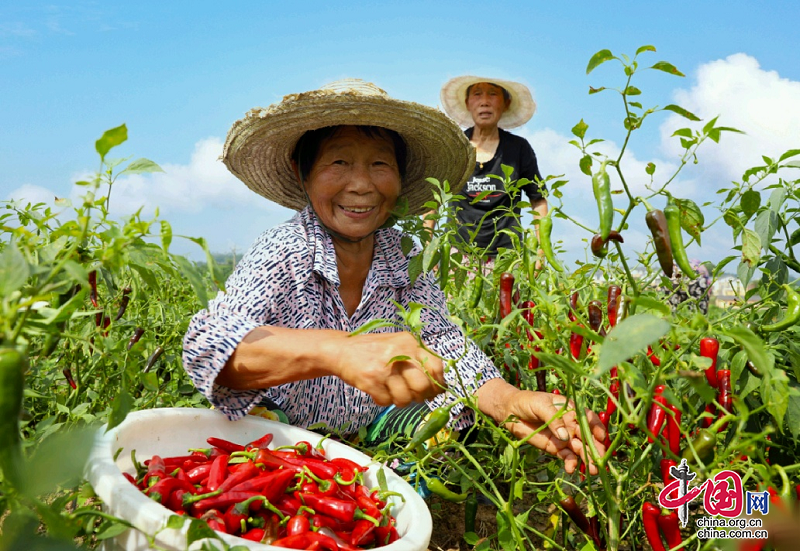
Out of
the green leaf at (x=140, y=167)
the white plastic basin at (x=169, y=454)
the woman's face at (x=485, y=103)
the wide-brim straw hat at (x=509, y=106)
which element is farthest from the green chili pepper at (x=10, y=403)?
the wide-brim straw hat at (x=509, y=106)

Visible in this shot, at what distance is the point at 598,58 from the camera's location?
122 centimetres

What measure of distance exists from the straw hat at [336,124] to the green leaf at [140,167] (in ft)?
3.38

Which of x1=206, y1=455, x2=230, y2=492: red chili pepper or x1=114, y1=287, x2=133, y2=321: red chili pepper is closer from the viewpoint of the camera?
x1=206, y1=455, x2=230, y2=492: red chili pepper

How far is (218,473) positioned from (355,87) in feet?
4.52

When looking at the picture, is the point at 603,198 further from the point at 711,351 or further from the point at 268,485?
the point at 268,485

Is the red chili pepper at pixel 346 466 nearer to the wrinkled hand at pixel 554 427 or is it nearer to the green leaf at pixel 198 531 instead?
the wrinkled hand at pixel 554 427

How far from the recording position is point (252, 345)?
1802 millimetres

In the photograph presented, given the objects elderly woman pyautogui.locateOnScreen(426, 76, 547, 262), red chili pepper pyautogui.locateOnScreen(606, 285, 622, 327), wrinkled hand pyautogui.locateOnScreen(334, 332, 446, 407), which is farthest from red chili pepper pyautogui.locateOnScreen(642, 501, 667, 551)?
elderly woman pyautogui.locateOnScreen(426, 76, 547, 262)

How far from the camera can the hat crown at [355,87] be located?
7.23ft

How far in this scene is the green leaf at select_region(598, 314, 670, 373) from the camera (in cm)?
75

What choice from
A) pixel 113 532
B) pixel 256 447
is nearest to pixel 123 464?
pixel 256 447

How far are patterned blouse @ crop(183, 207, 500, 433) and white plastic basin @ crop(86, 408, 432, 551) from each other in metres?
0.08

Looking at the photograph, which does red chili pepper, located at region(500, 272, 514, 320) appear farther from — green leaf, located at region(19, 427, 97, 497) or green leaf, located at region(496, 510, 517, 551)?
green leaf, located at region(19, 427, 97, 497)

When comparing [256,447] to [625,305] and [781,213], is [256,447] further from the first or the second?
[781,213]
